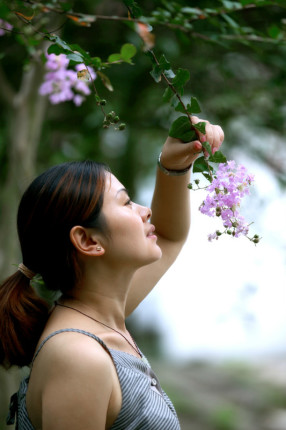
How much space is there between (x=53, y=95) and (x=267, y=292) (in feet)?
10.8

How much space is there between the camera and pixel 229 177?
1.27m

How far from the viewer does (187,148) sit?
1455mm

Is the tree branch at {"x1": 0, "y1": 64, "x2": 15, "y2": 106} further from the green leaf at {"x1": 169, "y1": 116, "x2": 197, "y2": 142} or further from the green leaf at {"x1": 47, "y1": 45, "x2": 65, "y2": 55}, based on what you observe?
the green leaf at {"x1": 169, "y1": 116, "x2": 197, "y2": 142}

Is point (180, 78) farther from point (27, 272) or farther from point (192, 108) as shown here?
point (27, 272)

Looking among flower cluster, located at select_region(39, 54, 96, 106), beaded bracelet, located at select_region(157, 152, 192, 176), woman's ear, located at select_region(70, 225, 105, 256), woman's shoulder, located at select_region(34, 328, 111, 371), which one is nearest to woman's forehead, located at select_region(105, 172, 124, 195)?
woman's ear, located at select_region(70, 225, 105, 256)

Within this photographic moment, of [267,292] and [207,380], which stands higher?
[267,292]

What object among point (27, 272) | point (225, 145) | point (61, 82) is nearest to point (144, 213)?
point (27, 272)

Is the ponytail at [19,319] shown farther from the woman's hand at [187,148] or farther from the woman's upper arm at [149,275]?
the woman's hand at [187,148]

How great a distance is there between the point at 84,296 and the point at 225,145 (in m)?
3.47

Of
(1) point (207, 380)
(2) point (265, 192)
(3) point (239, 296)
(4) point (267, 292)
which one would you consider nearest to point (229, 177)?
(2) point (265, 192)

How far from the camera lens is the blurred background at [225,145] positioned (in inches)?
118

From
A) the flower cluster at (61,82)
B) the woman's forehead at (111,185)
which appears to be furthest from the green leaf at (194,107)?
the flower cluster at (61,82)

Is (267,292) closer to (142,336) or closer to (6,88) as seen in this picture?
(6,88)

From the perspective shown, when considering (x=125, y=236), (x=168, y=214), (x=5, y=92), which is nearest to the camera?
(x=125, y=236)
